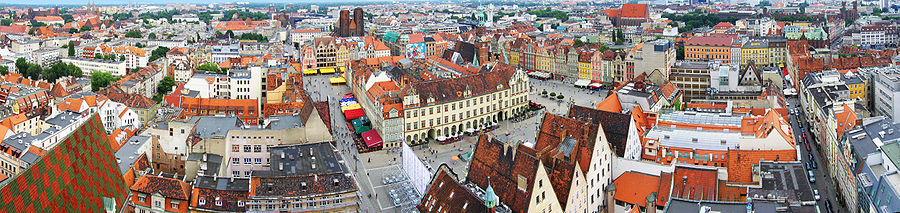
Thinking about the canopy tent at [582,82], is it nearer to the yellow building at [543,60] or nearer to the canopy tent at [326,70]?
the yellow building at [543,60]

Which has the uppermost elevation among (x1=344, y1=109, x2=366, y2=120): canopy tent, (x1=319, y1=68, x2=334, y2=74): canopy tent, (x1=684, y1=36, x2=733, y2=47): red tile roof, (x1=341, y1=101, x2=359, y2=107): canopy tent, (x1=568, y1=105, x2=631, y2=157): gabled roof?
(x1=684, y1=36, x2=733, y2=47): red tile roof

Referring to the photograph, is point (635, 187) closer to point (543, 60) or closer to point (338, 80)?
point (338, 80)

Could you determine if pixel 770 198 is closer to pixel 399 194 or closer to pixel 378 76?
pixel 399 194

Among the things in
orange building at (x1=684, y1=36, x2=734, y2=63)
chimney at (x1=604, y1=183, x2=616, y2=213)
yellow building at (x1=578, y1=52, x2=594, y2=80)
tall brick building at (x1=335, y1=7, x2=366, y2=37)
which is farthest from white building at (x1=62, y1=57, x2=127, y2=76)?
chimney at (x1=604, y1=183, x2=616, y2=213)

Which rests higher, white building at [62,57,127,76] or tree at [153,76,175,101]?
white building at [62,57,127,76]

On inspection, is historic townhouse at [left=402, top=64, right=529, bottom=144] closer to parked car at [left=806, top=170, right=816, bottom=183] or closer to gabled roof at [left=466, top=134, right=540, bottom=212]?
gabled roof at [left=466, top=134, right=540, bottom=212]

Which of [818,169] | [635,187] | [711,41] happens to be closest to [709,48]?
[711,41]

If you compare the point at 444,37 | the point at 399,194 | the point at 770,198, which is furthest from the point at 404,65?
the point at 770,198
